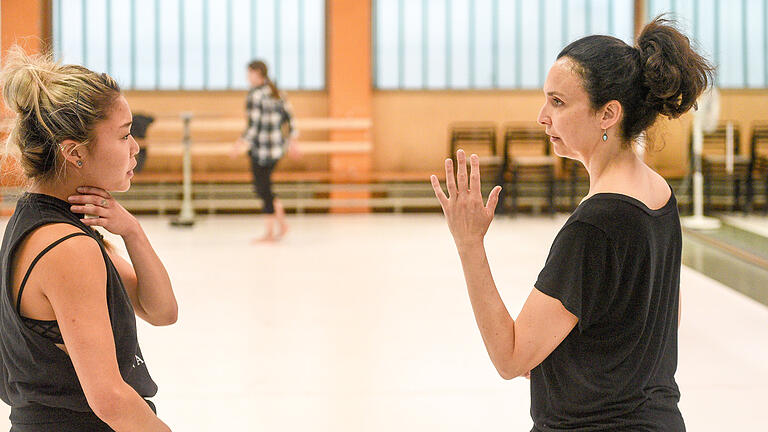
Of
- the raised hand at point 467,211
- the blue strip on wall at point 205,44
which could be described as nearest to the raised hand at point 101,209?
the raised hand at point 467,211

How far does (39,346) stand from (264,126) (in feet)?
22.7

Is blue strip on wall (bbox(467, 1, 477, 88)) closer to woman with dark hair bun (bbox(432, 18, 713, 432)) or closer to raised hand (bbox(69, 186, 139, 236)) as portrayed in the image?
woman with dark hair bun (bbox(432, 18, 713, 432))

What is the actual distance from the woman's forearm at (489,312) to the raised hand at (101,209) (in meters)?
0.56

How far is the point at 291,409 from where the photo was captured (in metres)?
3.81

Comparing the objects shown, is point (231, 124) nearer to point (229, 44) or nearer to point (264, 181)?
point (229, 44)

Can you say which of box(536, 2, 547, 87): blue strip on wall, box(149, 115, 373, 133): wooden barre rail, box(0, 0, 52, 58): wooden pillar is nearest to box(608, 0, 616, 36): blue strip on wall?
box(536, 2, 547, 87): blue strip on wall

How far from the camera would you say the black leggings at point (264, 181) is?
8.43m

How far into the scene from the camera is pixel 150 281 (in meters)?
1.75

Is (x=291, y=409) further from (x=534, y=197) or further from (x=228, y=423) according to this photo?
(x=534, y=197)

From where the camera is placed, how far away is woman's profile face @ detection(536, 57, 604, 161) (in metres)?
1.67

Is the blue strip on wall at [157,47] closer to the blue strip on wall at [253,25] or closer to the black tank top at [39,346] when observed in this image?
the blue strip on wall at [253,25]

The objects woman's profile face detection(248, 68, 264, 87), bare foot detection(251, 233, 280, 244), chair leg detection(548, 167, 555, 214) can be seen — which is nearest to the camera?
woman's profile face detection(248, 68, 264, 87)

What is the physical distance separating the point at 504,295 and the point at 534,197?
202 inches

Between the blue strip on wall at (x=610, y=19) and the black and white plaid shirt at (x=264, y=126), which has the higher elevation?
the blue strip on wall at (x=610, y=19)
